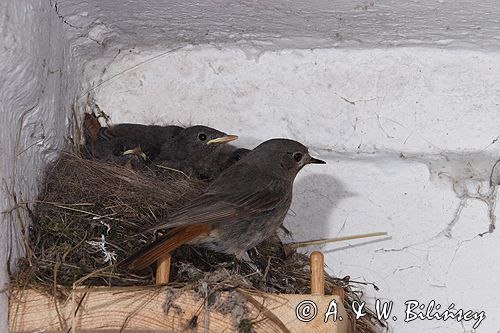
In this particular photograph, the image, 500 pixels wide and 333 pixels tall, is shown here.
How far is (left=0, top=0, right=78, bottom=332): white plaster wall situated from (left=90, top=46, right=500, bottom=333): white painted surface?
0.76 metres

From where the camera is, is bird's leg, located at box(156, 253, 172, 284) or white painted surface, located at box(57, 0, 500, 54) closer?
bird's leg, located at box(156, 253, 172, 284)

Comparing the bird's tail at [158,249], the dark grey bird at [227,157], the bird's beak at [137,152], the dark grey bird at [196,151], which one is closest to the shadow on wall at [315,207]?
the dark grey bird at [227,157]

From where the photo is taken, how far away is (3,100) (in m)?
4.55

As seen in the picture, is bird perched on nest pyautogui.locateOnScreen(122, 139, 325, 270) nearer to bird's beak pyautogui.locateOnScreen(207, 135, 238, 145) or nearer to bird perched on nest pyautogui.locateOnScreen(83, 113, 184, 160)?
bird's beak pyautogui.locateOnScreen(207, 135, 238, 145)

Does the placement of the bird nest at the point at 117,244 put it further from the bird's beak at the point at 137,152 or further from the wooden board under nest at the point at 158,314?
the bird's beak at the point at 137,152

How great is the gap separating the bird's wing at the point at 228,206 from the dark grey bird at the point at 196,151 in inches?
29.3

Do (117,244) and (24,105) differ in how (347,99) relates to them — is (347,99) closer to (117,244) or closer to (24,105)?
(117,244)

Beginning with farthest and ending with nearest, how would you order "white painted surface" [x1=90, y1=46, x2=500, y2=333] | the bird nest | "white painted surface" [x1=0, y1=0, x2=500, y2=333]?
"white painted surface" [x1=90, y1=46, x2=500, y2=333] → "white painted surface" [x1=0, y1=0, x2=500, y2=333] → the bird nest

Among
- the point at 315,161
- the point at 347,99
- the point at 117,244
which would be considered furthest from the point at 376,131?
the point at 117,244

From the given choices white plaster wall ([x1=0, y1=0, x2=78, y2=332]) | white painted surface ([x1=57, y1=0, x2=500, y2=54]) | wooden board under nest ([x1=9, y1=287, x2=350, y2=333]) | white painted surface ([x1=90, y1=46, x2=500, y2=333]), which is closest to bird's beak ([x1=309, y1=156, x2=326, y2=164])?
white painted surface ([x1=90, y1=46, x2=500, y2=333])

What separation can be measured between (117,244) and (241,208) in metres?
0.65

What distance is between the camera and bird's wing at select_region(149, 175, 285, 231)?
15.2 feet

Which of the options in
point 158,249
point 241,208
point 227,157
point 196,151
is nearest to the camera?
point 158,249

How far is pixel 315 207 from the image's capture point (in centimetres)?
573
